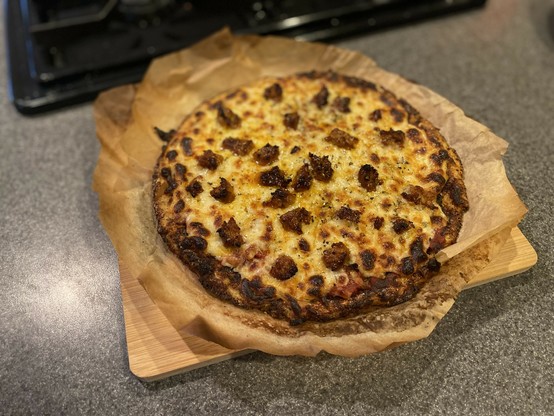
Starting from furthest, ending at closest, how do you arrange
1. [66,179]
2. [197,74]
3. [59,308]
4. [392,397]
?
[197,74] → [66,179] → [59,308] → [392,397]

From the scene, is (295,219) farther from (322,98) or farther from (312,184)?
(322,98)

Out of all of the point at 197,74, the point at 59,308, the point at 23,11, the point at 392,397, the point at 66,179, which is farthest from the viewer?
the point at 23,11

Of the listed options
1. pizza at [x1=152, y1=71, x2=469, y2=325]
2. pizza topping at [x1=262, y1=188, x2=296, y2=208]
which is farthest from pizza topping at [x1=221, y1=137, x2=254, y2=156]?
pizza topping at [x1=262, y1=188, x2=296, y2=208]

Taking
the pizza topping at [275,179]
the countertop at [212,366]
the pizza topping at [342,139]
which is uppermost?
the pizza topping at [342,139]

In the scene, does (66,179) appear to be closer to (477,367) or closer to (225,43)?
(225,43)

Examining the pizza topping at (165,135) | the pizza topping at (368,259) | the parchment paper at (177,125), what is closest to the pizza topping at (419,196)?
the parchment paper at (177,125)

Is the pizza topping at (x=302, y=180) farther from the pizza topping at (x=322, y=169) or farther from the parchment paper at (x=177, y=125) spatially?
the parchment paper at (x=177, y=125)

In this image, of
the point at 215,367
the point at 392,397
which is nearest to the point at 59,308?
the point at 215,367
